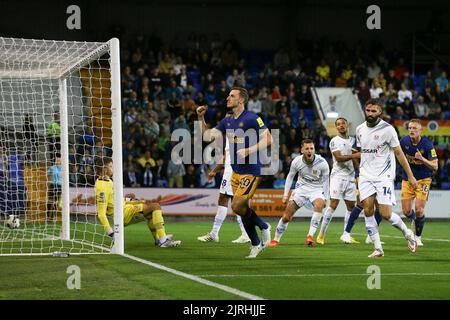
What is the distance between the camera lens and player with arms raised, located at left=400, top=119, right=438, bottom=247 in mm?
14984

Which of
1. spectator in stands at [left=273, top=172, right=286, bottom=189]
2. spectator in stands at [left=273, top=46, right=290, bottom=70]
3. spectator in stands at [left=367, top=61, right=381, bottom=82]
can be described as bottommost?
spectator in stands at [left=273, top=172, right=286, bottom=189]

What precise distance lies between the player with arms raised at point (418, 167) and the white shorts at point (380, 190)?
240 centimetres

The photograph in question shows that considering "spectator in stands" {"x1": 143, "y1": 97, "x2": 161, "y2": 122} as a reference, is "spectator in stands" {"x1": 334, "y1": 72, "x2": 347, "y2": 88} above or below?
above

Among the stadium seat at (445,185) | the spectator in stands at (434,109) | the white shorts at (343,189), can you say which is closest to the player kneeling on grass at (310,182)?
the white shorts at (343,189)

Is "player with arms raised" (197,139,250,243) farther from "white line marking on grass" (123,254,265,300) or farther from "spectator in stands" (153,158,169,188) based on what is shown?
"spectator in stands" (153,158,169,188)

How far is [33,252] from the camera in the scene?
43.0 feet

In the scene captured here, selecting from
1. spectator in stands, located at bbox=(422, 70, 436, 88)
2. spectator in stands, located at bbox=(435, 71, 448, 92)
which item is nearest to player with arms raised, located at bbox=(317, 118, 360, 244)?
spectator in stands, located at bbox=(422, 70, 436, 88)

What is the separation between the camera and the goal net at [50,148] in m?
13.3

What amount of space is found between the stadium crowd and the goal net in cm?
404

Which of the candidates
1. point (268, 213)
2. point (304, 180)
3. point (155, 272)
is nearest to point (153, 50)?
point (268, 213)

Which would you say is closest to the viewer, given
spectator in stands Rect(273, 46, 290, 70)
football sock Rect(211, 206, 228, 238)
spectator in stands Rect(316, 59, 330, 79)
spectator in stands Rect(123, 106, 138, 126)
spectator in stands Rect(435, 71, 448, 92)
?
football sock Rect(211, 206, 228, 238)

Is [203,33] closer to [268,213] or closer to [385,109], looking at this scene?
[385,109]

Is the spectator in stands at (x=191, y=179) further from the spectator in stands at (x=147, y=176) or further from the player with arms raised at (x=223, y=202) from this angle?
the player with arms raised at (x=223, y=202)

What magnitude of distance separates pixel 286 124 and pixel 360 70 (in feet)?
24.0
